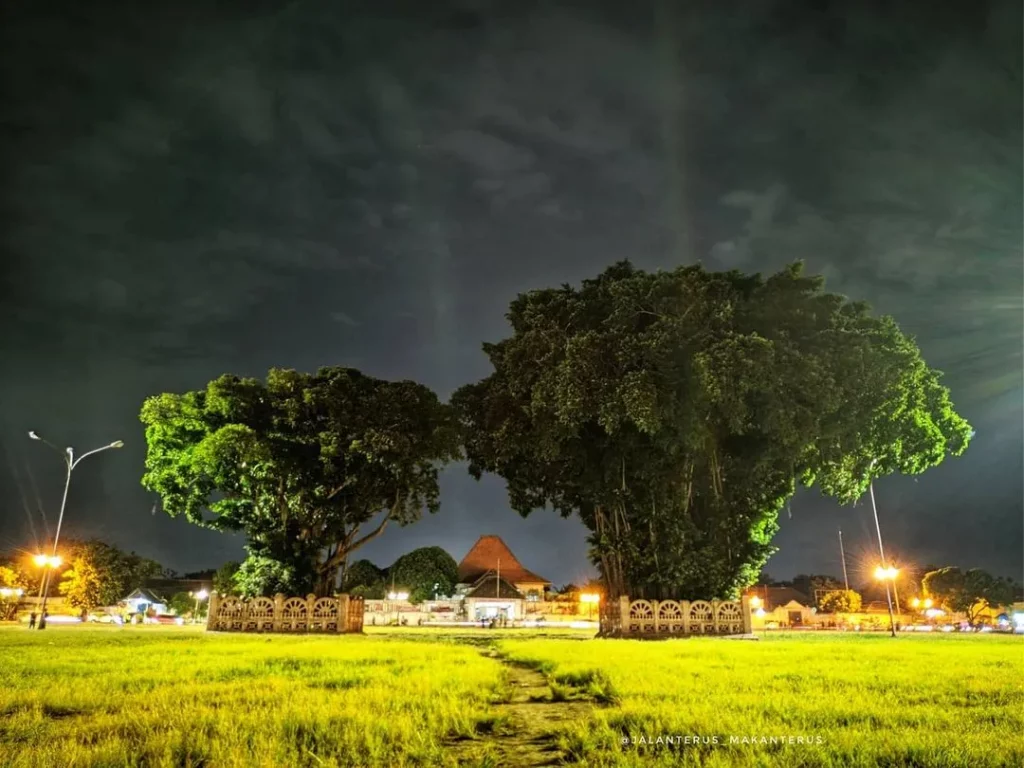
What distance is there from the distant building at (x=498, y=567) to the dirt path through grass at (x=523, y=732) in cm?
6382

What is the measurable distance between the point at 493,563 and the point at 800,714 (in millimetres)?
69516

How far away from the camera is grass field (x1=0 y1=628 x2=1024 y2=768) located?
165 inches

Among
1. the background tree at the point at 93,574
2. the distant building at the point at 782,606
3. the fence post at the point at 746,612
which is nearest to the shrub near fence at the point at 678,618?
the fence post at the point at 746,612

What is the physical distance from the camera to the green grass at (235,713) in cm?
412

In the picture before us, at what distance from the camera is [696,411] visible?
2164cm

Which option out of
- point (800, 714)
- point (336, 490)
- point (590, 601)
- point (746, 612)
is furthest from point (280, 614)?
point (590, 601)

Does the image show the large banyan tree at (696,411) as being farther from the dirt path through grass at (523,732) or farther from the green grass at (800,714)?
the dirt path through grass at (523,732)

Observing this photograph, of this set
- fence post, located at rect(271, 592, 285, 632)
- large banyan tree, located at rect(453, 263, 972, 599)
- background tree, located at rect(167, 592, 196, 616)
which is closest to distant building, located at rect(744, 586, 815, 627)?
large banyan tree, located at rect(453, 263, 972, 599)

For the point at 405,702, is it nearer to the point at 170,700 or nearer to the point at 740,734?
the point at 170,700

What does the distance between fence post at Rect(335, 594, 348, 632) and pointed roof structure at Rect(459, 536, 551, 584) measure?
144 ft

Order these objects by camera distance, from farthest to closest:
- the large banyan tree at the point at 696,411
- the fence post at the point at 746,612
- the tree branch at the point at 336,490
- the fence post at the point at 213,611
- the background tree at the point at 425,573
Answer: the background tree at the point at 425,573 < the tree branch at the point at 336,490 < the fence post at the point at 213,611 < the fence post at the point at 746,612 < the large banyan tree at the point at 696,411

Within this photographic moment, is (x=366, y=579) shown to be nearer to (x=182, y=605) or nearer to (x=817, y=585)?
(x=182, y=605)

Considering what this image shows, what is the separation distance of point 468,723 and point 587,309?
22.3 m

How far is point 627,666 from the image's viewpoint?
9.60 meters
